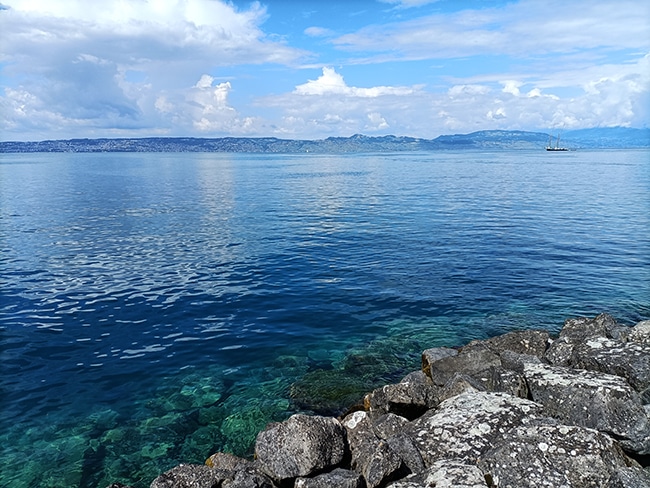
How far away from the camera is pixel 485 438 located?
41.5 ft

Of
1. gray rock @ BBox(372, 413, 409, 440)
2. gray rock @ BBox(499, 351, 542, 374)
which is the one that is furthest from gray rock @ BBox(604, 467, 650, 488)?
gray rock @ BBox(372, 413, 409, 440)

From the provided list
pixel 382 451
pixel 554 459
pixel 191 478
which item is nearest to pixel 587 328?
pixel 554 459

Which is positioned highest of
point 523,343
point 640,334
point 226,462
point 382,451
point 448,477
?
point 448,477

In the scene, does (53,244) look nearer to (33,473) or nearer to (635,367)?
(33,473)

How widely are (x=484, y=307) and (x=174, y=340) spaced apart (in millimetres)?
19136

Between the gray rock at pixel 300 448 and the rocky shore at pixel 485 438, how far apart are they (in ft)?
0.09

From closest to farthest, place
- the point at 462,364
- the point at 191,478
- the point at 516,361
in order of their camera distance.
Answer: the point at 191,478 → the point at 516,361 → the point at 462,364

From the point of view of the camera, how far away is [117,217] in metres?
66.1

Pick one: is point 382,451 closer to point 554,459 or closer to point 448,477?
point 448,477

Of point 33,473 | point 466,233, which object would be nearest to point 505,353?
point 33,473

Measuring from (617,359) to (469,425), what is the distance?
677cm

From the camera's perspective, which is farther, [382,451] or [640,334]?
[640,334]

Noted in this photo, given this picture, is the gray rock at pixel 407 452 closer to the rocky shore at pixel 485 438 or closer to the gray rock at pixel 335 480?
the rocky shore at pixel 485 438

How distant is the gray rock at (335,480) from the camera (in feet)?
40.8
